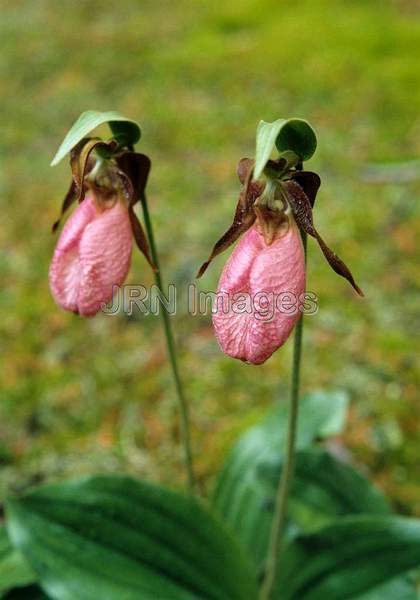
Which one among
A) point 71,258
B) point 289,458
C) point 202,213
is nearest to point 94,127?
point 71,258

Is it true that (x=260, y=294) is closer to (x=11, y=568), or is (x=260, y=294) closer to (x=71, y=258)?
(x=71, y=258)

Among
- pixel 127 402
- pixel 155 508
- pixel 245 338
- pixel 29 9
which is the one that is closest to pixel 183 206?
pixel 127 402

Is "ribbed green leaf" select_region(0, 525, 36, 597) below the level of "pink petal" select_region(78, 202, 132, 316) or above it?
below

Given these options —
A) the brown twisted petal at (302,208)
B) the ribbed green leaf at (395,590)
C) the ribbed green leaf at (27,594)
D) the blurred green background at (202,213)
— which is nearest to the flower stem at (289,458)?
the brown twisted petal at (302,208)

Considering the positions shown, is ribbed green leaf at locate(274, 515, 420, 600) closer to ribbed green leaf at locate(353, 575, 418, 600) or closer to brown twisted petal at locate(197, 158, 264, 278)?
ribbed green leaf at locate(353, 575, 418, 600)

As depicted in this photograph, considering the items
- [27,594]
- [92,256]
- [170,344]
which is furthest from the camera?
[27,594]

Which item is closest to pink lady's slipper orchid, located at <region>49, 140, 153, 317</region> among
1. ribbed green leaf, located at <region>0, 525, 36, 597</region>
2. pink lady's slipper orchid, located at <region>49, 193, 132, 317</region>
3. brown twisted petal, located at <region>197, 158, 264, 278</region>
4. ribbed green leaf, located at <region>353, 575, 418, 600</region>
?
pink lady's slipper orchid, located at <region>49, 193, 132, 317</region>
